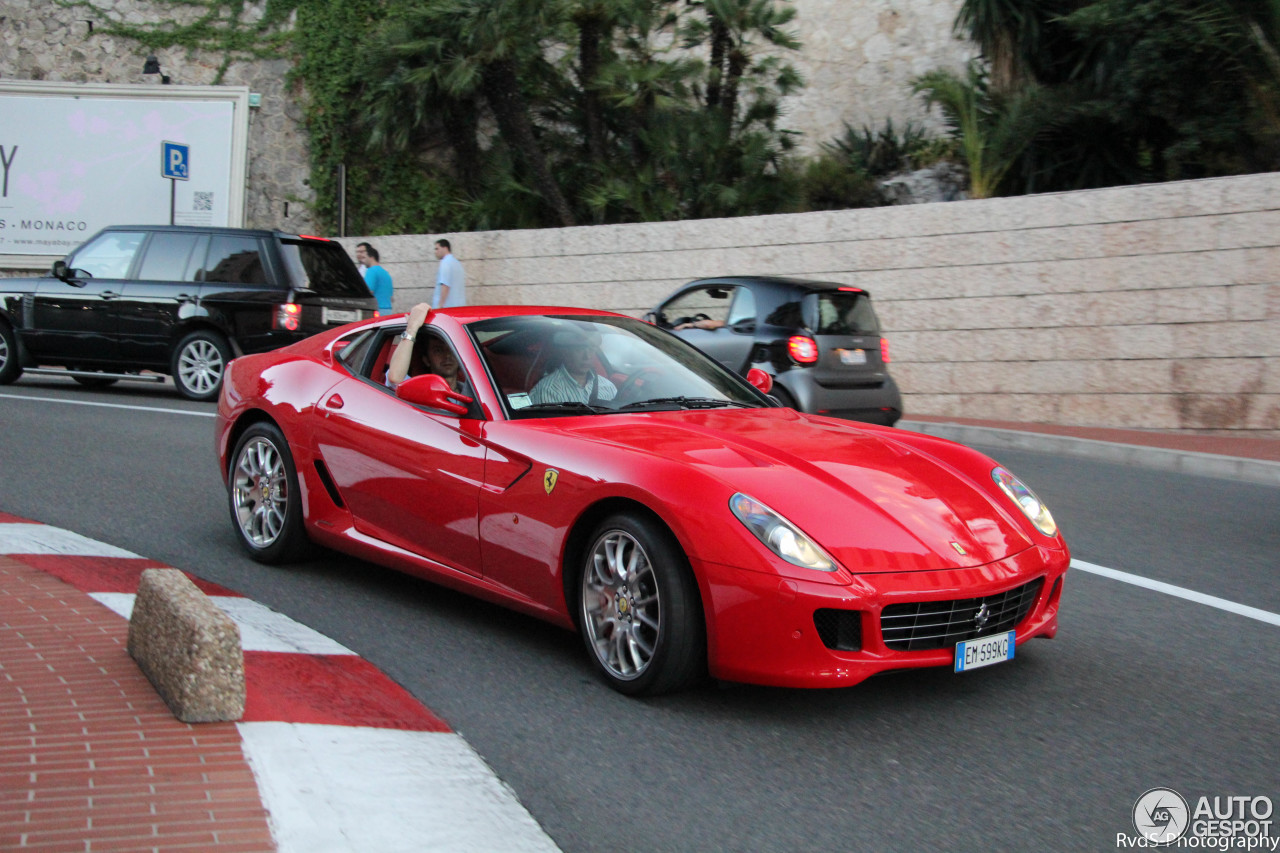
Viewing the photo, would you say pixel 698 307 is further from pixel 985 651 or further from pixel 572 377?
pixel 985 651

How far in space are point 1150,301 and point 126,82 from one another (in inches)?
777

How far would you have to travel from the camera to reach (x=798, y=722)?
384cm

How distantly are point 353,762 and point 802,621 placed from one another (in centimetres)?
136

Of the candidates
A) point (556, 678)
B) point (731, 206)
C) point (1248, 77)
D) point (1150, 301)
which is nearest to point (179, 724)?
point (556, 678)

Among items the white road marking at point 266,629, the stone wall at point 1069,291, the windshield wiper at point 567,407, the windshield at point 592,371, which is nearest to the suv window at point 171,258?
the stone wall at point 1069,291

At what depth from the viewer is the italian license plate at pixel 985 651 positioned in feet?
12.6

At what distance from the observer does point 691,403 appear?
5102 millimetres

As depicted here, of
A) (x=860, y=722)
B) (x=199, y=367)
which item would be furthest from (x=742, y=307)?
(x=860, y=722)

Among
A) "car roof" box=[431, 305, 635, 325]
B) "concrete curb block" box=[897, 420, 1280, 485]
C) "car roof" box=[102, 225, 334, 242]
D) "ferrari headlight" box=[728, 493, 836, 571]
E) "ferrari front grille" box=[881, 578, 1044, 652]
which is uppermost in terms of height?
"car roof" box=[102, 225, 334, 242]

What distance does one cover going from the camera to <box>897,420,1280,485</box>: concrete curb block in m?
9.79

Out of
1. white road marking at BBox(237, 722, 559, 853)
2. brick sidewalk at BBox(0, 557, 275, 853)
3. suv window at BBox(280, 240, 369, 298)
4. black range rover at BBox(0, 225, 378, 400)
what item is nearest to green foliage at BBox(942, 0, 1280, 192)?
suv window at BBox(280, 240, 369, 298)

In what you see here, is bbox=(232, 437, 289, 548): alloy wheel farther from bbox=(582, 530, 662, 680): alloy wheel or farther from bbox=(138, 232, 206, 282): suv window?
bbox=(138, 232, 206, 282): suv window

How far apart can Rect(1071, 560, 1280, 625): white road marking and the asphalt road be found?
8 centimetres

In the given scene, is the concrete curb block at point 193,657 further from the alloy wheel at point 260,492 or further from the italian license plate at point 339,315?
the italian license plate at point 339,315
